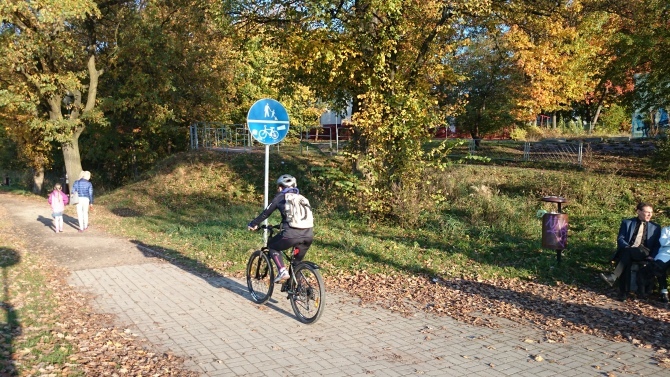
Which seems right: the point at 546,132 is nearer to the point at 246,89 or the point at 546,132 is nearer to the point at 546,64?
the point at 546,64

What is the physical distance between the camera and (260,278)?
7.42 metres

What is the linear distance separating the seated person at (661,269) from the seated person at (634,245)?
109 mm

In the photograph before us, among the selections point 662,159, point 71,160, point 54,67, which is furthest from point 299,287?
point 54,67

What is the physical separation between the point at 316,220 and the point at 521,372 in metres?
8.97

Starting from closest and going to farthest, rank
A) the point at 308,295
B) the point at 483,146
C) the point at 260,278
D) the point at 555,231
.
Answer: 1. the point at 308,295
2. the point at 260,278
3. the point at 555,231
4. the point at 483,146

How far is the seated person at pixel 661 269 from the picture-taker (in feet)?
23.3

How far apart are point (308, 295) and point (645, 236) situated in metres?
4.81

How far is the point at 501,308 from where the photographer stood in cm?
698

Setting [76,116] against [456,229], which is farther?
[76,116]

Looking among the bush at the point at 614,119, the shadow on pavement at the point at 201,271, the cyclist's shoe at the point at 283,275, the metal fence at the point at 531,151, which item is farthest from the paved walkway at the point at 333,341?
the bush at the point at 614,119

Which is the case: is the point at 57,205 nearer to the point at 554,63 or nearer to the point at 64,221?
the point at 64,221

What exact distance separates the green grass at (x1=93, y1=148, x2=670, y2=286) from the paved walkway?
199 cm

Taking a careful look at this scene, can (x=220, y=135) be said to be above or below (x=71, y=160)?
Answer: above

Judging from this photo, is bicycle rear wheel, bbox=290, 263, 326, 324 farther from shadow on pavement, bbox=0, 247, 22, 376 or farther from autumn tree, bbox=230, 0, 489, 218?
autumn tree, bbox=230, 0, 489, 218
